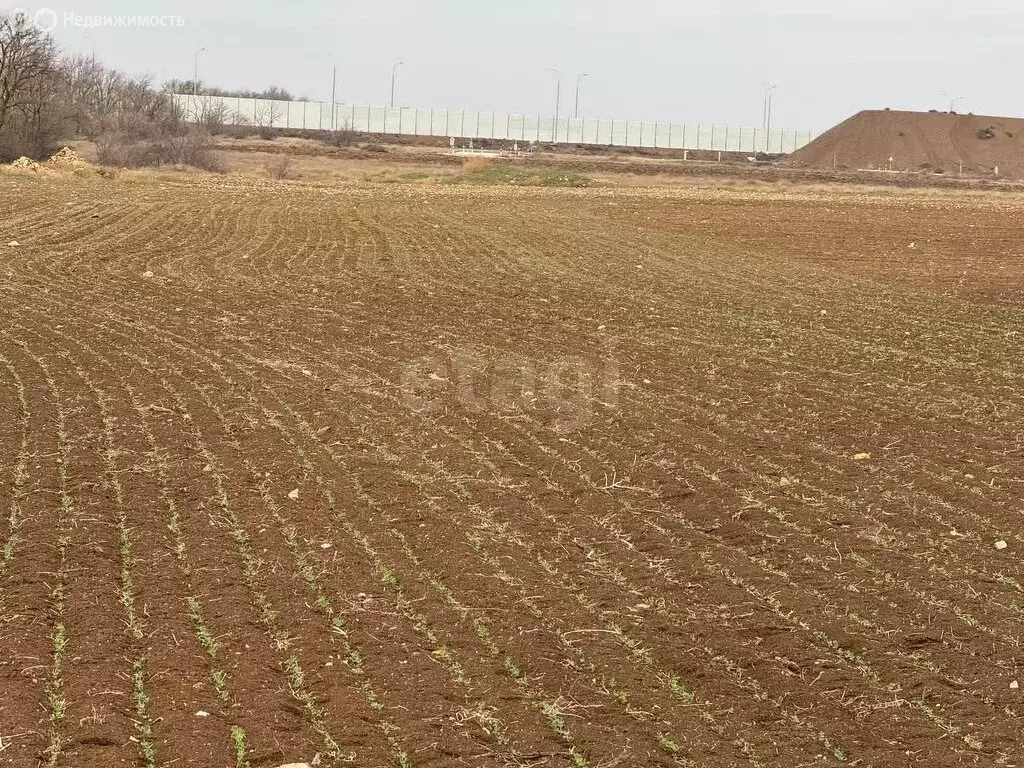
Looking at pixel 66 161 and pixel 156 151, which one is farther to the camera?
pixel 156 151

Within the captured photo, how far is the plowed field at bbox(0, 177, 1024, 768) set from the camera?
18.0ft

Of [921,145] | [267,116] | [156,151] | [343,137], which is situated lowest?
[156,151]

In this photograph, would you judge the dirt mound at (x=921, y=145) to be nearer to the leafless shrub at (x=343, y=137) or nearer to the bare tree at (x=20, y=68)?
the leafless shrub at (x=343, y=137)

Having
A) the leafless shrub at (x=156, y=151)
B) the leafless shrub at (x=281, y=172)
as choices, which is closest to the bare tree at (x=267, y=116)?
the leafless shrub at (x=156, y=151)

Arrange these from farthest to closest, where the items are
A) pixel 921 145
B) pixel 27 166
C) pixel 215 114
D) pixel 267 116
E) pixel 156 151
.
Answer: pixel 267 116 < pixel 921 145 < pixel 215 114 < pixel 156 151 < pixel 27 166

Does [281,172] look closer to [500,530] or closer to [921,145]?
[500,530]

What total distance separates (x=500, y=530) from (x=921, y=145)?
335 ft

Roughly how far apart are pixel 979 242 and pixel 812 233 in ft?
14.4

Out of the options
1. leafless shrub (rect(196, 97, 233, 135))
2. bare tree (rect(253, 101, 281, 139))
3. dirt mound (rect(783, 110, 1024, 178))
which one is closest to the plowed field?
leafless shrub (rect(196, 97, 233, 135))

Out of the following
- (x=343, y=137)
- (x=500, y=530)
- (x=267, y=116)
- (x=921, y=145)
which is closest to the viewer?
(x=500, y=530)

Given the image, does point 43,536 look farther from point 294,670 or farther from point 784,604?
point 784,604

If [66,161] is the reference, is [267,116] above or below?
above

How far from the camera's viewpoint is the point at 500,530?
8.16 m

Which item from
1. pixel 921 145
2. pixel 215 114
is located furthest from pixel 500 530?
pixel 921 145
